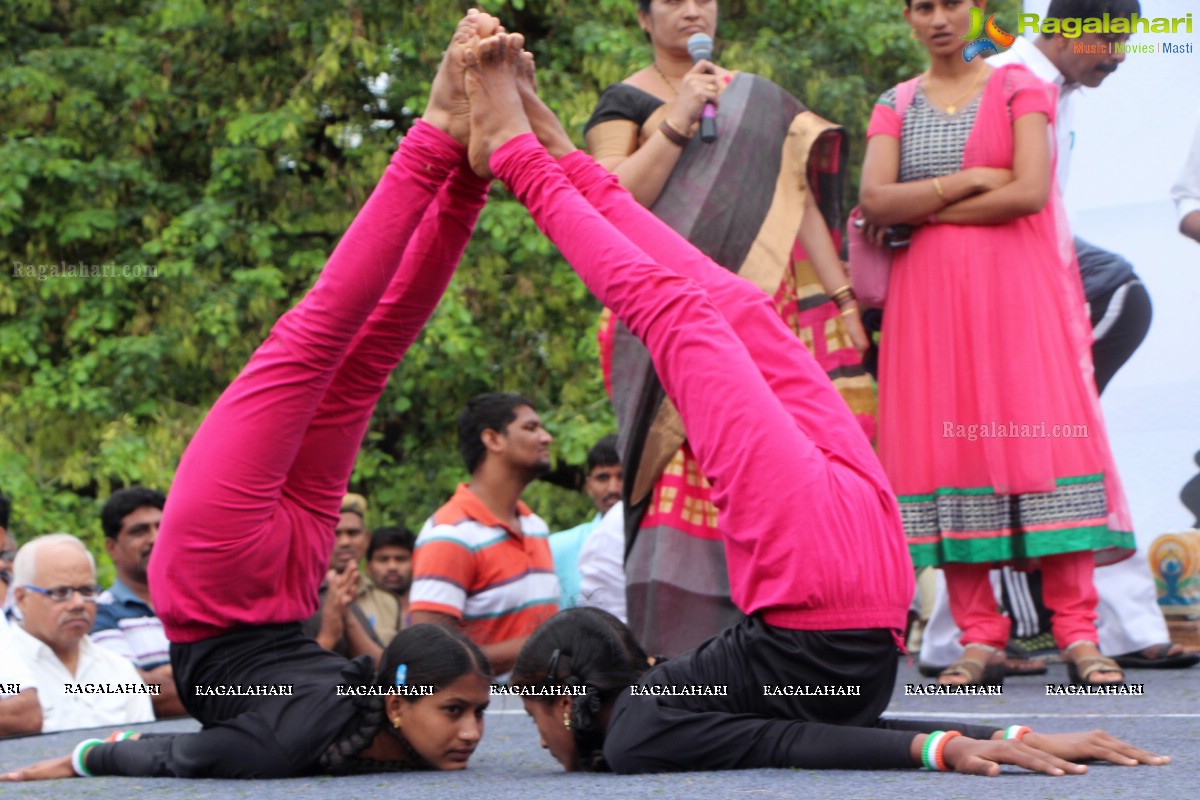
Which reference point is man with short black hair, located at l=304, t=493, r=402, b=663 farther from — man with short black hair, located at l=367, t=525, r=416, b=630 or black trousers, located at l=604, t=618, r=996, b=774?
black trousers, located at l=604, t=618, r=996, b=774

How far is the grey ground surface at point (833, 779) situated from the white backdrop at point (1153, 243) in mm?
918

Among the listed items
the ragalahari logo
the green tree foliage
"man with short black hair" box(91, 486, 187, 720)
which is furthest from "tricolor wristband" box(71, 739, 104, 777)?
the green tree foliage

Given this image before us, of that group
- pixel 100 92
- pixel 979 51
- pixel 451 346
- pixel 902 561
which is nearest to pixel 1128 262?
pixel 979 51

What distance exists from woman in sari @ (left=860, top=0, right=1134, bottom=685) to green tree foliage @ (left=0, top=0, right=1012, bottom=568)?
336 cm

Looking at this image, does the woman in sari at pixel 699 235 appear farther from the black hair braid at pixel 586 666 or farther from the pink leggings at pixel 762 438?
the pink leggings at pixel 762 438

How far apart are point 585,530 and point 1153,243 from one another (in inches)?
86.1

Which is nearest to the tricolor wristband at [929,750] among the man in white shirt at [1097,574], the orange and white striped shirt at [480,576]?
the man in white shirt at [1097,574]

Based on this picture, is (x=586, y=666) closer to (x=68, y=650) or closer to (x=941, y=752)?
(x=941, y=752)

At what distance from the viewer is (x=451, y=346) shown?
7.43m

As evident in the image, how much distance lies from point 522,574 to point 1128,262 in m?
2.01

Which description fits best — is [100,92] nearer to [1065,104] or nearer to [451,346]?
[451,346]

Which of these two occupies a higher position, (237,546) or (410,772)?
(237,546)

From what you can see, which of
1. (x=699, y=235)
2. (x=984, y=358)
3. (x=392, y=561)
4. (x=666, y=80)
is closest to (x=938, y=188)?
(x=984, y=358)

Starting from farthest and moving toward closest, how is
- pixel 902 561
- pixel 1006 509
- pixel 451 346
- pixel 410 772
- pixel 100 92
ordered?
pixel 100 92
pixel 451 346
pixel 1006 509
pixel 410 772
pixel 902 561
